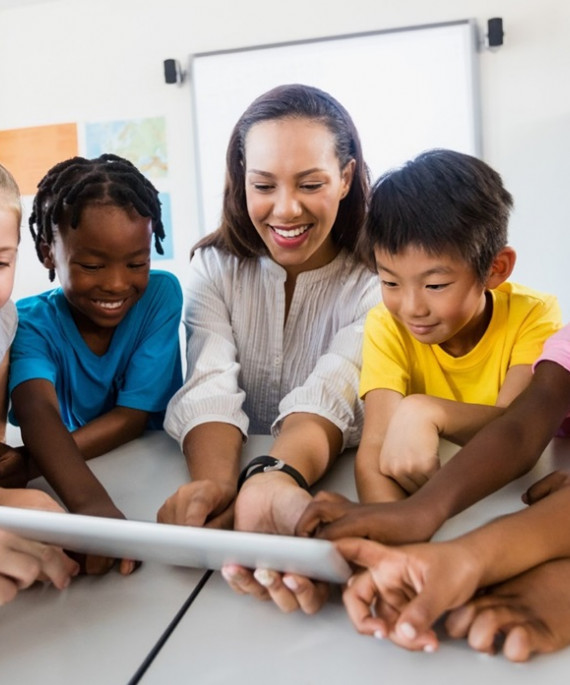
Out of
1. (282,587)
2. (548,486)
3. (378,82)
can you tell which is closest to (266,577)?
(282,587)

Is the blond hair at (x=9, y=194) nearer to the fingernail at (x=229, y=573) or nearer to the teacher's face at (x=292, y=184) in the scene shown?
the teacher's face at (x=292, y=184)

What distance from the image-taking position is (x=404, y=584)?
1.79 ft

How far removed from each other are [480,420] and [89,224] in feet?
2.10

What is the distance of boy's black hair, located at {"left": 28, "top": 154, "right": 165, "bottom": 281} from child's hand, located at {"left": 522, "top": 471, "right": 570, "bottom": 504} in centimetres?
72

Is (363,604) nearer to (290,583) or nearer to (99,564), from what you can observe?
(290,583)

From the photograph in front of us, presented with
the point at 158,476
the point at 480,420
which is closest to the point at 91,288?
the point at 158,476

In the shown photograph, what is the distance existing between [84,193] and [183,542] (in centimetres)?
74

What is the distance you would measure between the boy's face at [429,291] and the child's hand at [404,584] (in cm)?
44

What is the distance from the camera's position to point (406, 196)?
3.18ft

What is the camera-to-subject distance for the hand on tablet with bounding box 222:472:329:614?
21.7 inches

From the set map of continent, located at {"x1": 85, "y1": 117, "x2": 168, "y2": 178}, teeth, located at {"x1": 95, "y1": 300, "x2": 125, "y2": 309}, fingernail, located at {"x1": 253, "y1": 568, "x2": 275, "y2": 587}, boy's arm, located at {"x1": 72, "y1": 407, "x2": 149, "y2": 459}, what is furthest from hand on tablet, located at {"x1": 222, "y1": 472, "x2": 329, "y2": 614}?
map of continent, located at {"x1": 85, "y1": 117, "x2": 168, "y2": 178}

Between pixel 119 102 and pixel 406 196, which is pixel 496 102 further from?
pixel 406 196

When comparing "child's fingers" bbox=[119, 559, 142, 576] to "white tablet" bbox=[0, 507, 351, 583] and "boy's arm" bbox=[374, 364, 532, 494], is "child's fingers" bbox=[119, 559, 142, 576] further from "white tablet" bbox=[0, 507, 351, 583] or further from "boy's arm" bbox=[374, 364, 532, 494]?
"boy's arm" bbox=[374, 364, 532, 494]

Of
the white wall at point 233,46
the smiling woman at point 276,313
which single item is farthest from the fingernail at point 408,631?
the white wall at point 233,46
